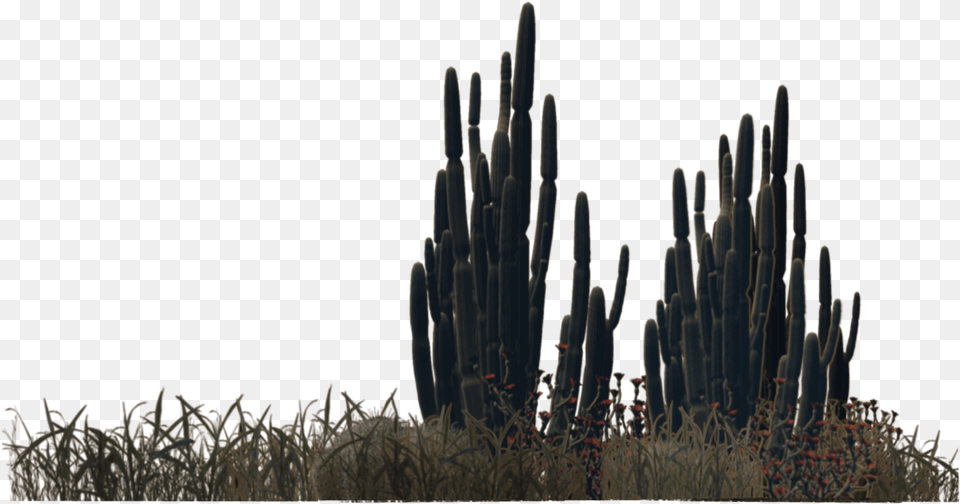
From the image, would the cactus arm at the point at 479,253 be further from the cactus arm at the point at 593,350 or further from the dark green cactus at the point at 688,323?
the dark green cactus at the point at 688,323

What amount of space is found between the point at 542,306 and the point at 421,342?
2.77 ft

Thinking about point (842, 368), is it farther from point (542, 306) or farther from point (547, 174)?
point (547, 174)

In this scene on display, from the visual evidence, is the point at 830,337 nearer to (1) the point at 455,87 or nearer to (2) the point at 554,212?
(2) the point at 554,212

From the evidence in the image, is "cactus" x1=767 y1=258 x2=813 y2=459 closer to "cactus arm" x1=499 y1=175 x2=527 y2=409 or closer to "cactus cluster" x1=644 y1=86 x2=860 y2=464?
"cactus cluster" x1=644 y1=86 x2=860 y2=464

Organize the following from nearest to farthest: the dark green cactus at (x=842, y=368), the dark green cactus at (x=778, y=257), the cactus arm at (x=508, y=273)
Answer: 1. the cactus arm at (x=508, y=273)
2. the dark green cactus at (x=778, y=257)
3. the dark green cactus at (x=842, y=368)

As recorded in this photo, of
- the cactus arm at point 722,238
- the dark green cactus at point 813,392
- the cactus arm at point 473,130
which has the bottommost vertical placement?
the dark green cactus at point 813,392

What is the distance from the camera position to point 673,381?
6887 mm

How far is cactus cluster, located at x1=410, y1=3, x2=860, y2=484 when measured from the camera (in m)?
6.16

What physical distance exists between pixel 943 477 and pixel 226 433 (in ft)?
15.5

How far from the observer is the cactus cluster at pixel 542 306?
6.16 metres

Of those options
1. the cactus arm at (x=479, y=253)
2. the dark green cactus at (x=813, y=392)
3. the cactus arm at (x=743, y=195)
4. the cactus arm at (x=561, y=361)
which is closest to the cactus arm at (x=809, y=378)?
the dark green cactus at (x=813, y=392)

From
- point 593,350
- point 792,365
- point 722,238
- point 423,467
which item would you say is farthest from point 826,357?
point 423,467

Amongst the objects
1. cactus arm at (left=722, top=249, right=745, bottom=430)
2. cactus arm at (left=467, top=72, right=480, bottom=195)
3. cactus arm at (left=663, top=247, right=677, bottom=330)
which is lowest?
cactus arm at (left=722, top=249, right=745, bottom=430)

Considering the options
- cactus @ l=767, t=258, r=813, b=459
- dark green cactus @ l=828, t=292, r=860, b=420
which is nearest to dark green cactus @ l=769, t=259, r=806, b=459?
cactus @ l=767, t=258, r=813, b=459
